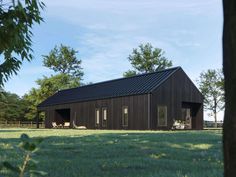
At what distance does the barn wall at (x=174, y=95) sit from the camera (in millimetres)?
33500

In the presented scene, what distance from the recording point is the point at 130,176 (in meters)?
5.20

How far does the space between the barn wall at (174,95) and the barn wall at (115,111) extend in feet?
2.75

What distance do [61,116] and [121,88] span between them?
13.7 metres

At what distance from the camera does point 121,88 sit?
37.2 meters

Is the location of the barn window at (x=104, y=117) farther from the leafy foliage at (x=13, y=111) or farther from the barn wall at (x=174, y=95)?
the leafy foliage at (x=13, y=111)

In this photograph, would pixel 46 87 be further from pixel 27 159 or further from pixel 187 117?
pixel 27 159

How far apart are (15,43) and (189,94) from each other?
3215 cm

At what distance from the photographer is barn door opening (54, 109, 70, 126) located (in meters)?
48.3

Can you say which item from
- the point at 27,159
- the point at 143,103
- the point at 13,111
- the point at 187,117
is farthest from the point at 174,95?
the point at 13,111
